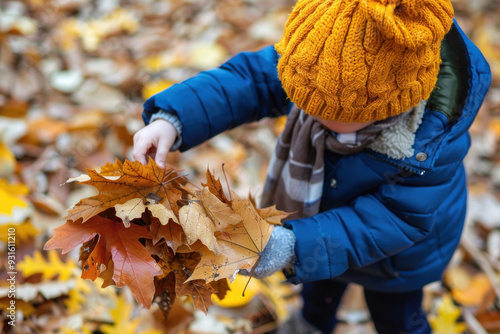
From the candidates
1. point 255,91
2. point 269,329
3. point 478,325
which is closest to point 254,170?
point 269,329

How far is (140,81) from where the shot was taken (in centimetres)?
225

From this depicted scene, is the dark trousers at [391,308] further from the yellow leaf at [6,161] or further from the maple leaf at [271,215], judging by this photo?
the yellow leaf at [6,161]

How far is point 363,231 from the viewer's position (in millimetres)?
937

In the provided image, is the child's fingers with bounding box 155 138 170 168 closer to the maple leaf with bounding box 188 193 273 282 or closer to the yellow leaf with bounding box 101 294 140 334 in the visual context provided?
the maple leaf with bounding box 188 193 273 282

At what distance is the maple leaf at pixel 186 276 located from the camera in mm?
822

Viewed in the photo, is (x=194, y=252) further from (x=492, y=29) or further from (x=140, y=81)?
(x=492, y=29)

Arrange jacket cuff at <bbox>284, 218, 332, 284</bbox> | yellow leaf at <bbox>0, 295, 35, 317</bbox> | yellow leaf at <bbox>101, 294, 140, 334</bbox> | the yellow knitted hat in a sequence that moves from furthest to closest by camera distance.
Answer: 1. yellow leaf at <bbox>101, 294, 140, 334</bbox>
2. yellow leaf at <bbox>0, 295, 35, 317</bbox>
3. jacket cuff at <bbox>284, 218, 332, 284</bbox>
4. the yellow knitted hat

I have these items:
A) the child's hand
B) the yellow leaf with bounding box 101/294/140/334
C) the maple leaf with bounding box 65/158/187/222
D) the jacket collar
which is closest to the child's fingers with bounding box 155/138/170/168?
the child's hand

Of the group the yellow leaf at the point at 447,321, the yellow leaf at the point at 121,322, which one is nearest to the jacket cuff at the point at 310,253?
the yellow leaf at the point at 121,322

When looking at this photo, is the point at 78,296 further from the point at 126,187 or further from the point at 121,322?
the point at 126,187

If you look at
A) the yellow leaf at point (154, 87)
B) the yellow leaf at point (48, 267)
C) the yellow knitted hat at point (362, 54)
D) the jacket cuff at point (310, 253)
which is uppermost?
the yellow knitted hat at point (362, 54)

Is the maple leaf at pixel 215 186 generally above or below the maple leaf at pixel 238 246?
above

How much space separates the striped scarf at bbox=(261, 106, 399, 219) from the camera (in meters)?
0.95

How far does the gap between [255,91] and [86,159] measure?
953 millimetres
